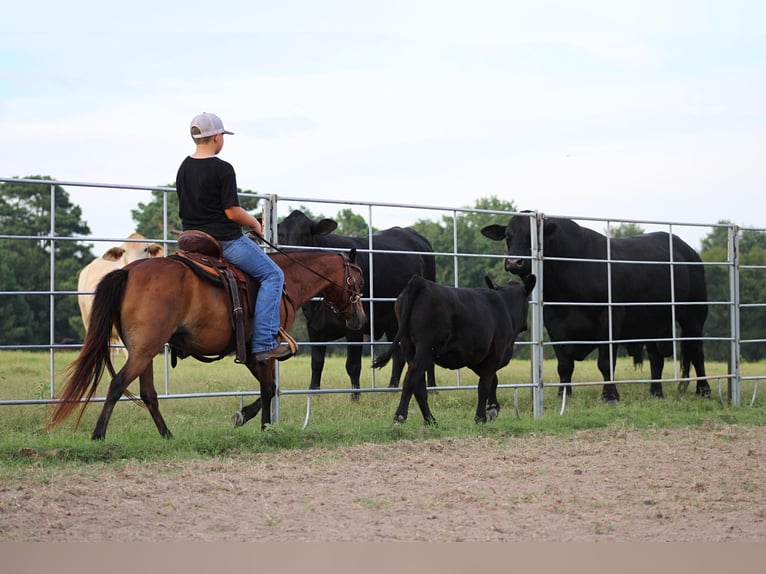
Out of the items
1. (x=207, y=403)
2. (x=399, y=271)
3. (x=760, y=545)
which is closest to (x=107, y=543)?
(x=760, y=545)

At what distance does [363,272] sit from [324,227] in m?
0.97

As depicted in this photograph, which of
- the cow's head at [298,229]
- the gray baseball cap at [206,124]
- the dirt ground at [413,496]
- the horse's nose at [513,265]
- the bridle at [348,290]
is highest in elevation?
the gray baseball cap at [206,124]

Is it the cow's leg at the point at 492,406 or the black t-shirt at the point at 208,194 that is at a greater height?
the black t-shirt at the point at 208,194

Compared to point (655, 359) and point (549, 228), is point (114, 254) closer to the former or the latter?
point (549, 228)

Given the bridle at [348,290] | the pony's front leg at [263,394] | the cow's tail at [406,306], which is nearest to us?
the pony's front leg at [263,394]

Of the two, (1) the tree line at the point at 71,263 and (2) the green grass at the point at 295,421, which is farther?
(1) the tree line at the point at 71,263

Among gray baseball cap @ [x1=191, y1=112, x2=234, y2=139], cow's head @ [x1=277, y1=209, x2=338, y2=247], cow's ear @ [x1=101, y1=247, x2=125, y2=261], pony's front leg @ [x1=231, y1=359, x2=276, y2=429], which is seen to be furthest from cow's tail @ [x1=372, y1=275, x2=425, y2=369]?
cow's ear @ [x1=101, y1=247, x2=125, y2=261]

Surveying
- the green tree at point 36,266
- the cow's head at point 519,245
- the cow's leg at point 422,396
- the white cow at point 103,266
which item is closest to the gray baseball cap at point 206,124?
the cow's leg at point 422,396

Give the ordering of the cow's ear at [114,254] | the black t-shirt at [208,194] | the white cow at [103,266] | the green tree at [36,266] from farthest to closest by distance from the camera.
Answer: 1. the green tree at [36,266]
2. the white cow at [103,266]
3. the cow's ear at [114,254]
4. the black t-shirt at [208,194]

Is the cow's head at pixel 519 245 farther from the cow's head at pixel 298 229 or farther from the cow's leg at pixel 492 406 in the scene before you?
the cow's head at pixel 298 229

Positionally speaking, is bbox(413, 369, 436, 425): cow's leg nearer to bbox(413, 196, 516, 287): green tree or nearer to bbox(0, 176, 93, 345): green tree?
bbox(0, 176, 93, 345): green tree

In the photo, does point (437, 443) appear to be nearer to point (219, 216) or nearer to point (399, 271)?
point (219, 216)

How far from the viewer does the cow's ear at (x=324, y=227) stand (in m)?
10.5

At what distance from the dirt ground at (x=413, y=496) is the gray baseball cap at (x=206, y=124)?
226 cm
